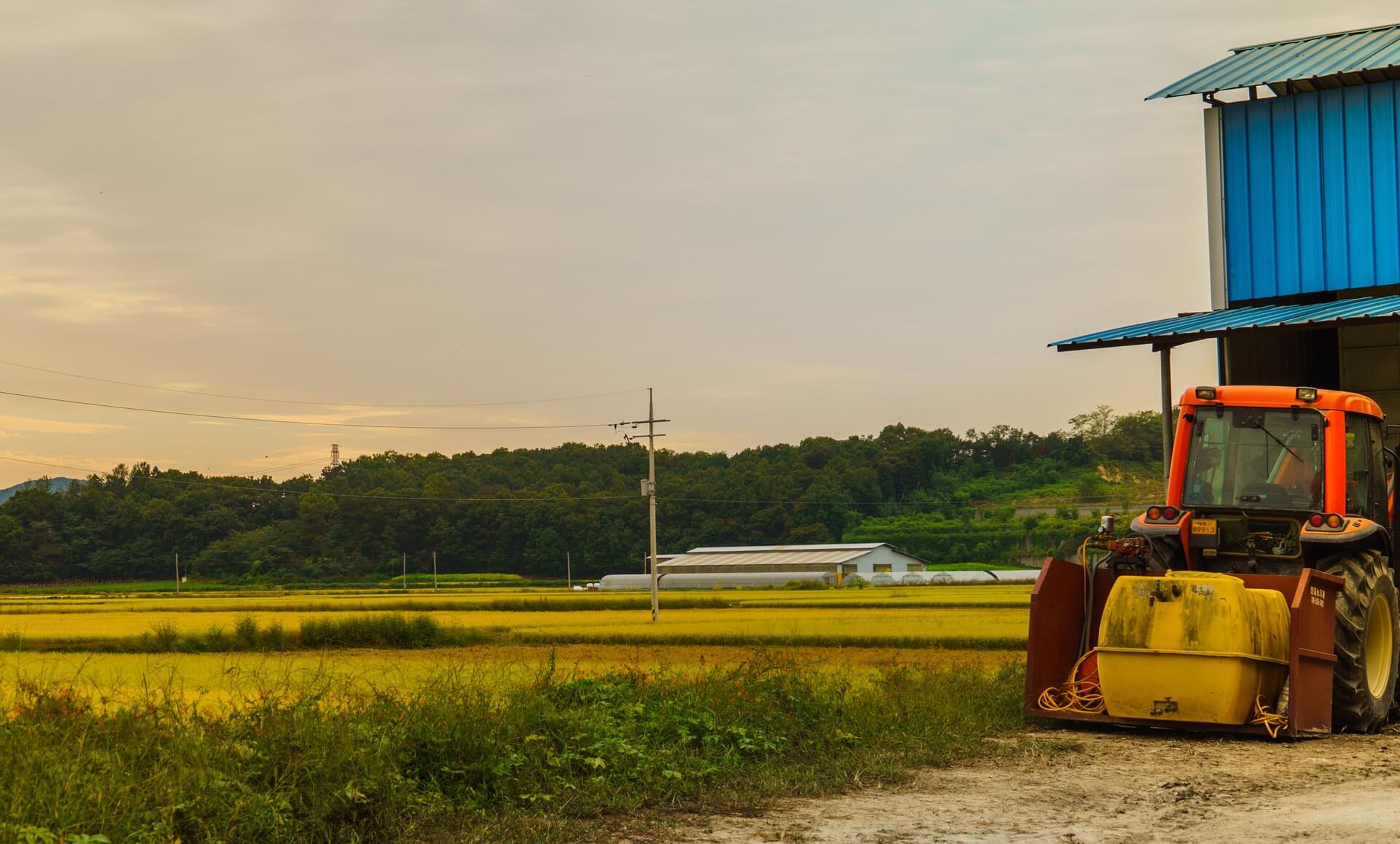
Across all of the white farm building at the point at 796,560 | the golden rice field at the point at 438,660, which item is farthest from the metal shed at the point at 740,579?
the golden rice field at the point at 438,660

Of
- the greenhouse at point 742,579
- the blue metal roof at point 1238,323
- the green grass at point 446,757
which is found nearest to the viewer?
the green grass at point 446,757

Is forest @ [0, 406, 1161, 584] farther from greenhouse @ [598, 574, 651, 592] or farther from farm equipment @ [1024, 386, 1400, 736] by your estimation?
farm equipment @ [1024, 386, 1400, 736]

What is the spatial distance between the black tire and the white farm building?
292 ft

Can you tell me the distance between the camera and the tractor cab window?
14078mm

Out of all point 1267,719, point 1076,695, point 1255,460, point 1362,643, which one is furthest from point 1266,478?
point 1076,695

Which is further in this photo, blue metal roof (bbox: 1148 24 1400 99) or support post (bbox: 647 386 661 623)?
support post (bbox: 647 386 661 623)

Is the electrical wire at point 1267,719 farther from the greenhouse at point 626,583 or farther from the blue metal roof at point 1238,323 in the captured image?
the greenhouse at point 626,583

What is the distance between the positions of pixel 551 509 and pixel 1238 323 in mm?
109468

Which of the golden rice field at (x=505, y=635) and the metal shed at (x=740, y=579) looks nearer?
the golden rice field at (x=505, y=635)

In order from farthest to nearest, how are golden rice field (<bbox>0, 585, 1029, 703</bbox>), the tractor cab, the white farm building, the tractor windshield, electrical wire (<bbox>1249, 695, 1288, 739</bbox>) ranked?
the white farm building → golden rice field (<bbox>0, 585, 1029, 703</bbox>) → the tractor windshield → the tractor cab → electrical wire (<bbox>1249, 695, 1288, 739</bbox>)

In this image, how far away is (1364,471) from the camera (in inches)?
560

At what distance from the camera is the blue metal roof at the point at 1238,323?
16.3 metres

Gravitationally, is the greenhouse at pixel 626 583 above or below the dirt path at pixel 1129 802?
below

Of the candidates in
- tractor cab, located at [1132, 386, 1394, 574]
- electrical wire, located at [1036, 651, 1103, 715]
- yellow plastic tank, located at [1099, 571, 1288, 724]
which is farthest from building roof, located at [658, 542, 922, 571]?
yellow plastic tank, located at [1099, 571, 1288, 724]
